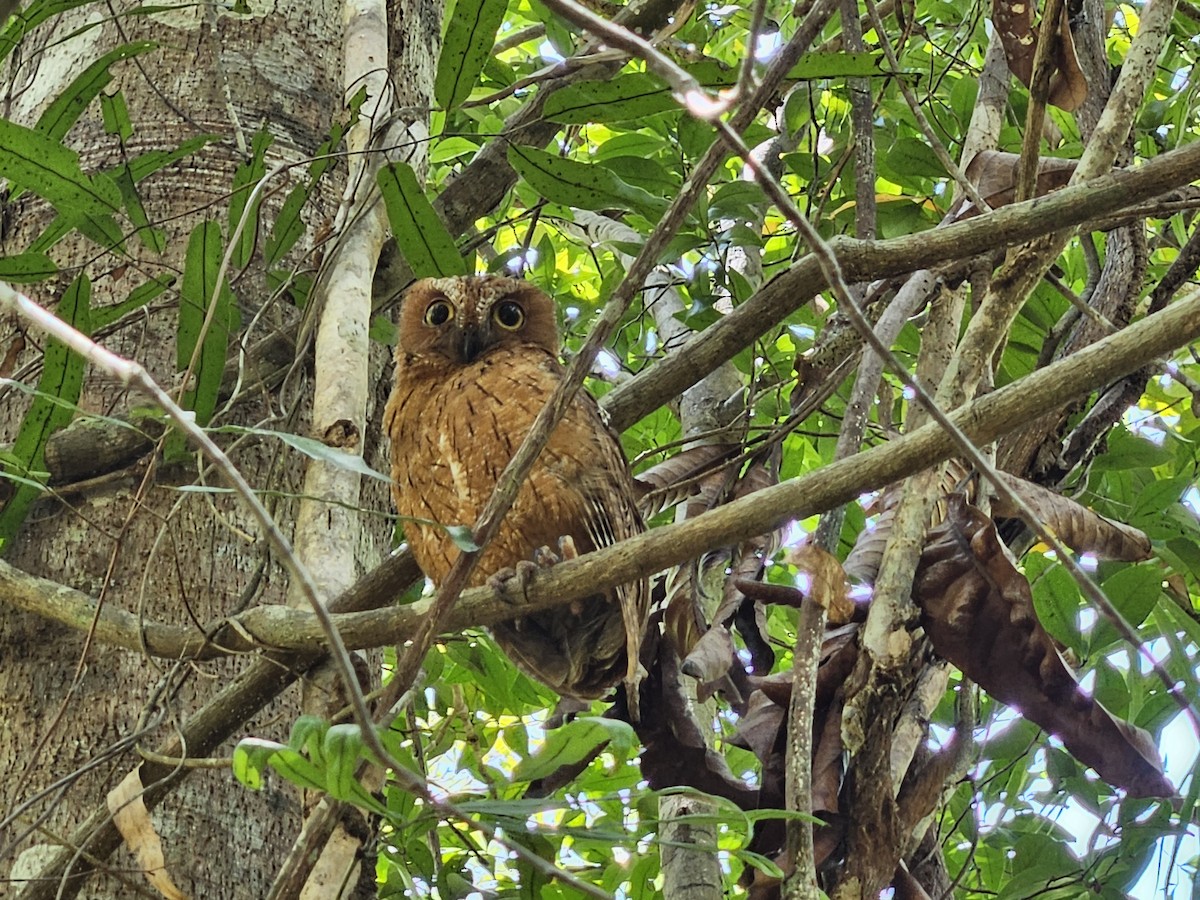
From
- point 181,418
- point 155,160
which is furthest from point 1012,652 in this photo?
point 155,160

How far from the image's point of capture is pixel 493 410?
9.05ft

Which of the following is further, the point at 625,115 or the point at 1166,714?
the point at 1166,714

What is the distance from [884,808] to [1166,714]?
813mm

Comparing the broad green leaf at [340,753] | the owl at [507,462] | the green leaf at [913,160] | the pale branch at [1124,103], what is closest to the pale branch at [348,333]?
the owl at [507,462]

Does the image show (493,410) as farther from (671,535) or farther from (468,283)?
(671,535)

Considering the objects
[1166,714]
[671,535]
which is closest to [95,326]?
[671,535]

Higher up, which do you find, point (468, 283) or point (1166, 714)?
point (468, 283)

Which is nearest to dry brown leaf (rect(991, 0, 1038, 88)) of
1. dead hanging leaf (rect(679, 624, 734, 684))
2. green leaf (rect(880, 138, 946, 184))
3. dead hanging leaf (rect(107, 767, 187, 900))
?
green leaf (rect(880, 138, 946, 184))

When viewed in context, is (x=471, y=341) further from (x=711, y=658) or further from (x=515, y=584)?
(x=515, y=584)

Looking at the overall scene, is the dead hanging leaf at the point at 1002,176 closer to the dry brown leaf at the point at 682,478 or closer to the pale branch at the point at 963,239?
the pale branch at the point at 963,239

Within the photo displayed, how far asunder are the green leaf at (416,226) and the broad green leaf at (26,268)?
627mm

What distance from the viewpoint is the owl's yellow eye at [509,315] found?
3055 millimetres

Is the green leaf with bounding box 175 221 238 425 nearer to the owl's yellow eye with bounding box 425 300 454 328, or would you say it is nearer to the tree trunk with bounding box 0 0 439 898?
the tree trunk with bounding box 0 0 439 898

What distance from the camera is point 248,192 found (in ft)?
8.05
